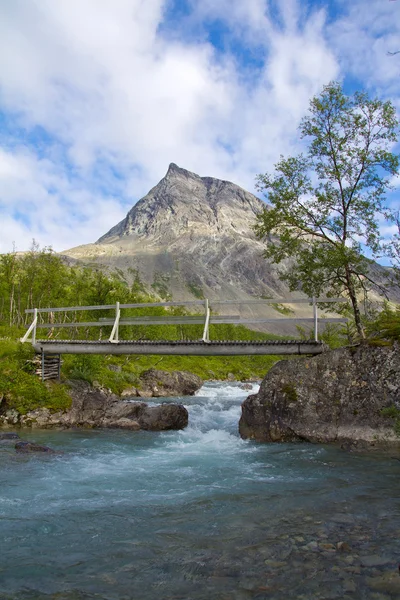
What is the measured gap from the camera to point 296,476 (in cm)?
1190

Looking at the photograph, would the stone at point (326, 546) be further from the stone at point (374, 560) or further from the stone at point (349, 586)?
the stone at point (349, 586)

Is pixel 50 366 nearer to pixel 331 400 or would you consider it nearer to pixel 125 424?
pixel 125 424

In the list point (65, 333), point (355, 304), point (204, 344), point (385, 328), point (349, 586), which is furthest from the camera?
point (65, 333)

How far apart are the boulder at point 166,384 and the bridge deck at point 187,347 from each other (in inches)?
790

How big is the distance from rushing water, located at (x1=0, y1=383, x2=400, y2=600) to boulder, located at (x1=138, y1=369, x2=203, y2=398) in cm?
3022

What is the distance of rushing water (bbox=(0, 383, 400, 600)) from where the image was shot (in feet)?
18.4

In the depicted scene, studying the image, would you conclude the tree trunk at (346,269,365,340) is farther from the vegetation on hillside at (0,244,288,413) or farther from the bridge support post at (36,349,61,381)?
the bridge support post at (36,349,61,381)

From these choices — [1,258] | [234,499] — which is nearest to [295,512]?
[234,499]

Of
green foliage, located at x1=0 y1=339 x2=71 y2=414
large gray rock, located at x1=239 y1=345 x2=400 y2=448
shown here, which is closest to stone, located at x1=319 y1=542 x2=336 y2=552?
large gray rock, located at x1=239 y1=345 x2=400 y2=448

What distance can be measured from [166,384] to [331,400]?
1262 inches

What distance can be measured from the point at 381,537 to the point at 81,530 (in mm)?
5262

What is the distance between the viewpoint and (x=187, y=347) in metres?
21.1

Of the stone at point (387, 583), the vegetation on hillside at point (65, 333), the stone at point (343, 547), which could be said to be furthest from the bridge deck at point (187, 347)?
the stone at point (387, 583)

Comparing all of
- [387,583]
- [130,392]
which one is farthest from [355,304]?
[130,392]
